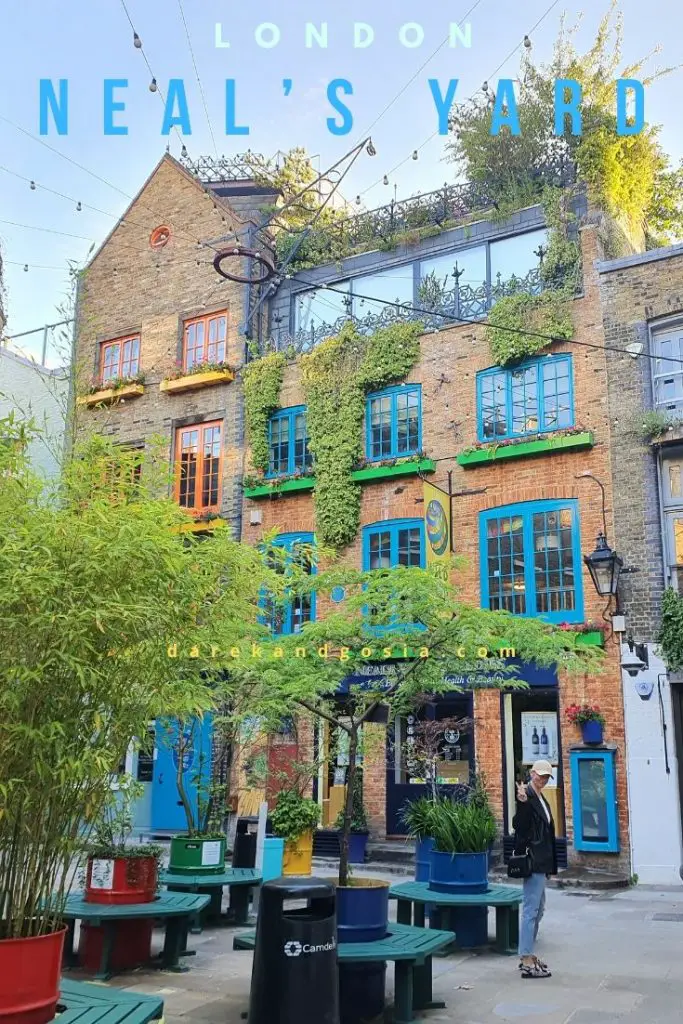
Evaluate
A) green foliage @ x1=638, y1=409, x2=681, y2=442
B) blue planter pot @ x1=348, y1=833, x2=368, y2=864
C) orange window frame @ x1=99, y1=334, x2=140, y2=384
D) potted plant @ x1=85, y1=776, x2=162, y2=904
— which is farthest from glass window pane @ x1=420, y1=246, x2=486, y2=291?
potted plant @ x1=85, y1=776, x2=162, y2=904

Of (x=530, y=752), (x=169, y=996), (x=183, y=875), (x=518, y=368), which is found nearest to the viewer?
(x=169, y=996)

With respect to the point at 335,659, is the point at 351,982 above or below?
below

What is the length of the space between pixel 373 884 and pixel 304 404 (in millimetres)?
13350

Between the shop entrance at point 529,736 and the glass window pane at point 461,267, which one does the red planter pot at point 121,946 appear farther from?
the glass window pane at point 461,267

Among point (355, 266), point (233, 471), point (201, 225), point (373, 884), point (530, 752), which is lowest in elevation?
point (373, 884)

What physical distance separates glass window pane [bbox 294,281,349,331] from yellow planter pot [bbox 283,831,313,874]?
35.3 feet

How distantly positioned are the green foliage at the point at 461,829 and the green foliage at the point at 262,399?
11.3 meters

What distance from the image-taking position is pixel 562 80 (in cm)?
1775

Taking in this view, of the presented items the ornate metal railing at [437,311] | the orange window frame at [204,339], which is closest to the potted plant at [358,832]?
the ornate metal railing at [437,311]

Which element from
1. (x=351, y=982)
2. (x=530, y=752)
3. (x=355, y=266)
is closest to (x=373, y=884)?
(x=351, y=982)

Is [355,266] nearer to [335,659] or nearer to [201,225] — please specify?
[201,225]

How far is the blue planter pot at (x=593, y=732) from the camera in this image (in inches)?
599

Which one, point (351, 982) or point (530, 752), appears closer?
point (351, 982)

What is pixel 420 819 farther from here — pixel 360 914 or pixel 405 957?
pixel 405 957
